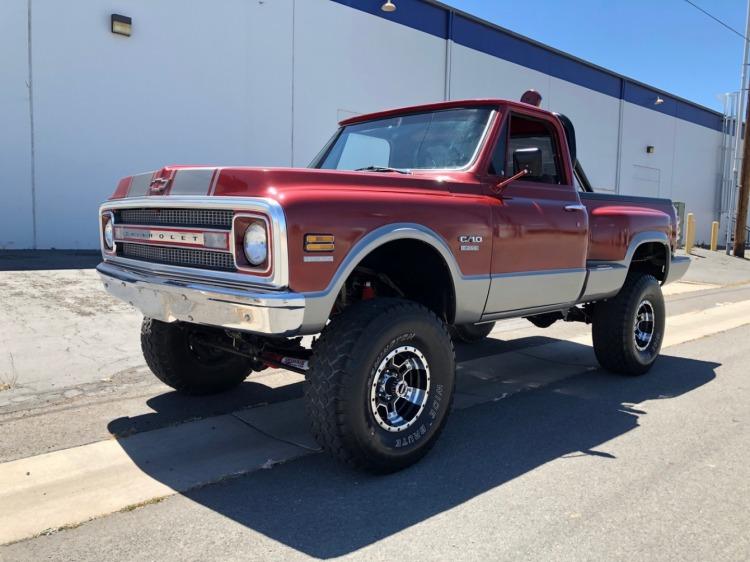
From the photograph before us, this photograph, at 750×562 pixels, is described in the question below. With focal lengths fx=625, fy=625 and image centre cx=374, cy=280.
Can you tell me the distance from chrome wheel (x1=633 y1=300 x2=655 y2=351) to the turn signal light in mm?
3838

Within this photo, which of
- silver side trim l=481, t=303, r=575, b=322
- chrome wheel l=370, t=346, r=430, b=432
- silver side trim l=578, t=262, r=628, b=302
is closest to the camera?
chrome wheel l=370, t=346, r=430, b=432

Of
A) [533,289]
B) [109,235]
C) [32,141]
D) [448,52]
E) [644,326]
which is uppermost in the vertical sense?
[448,52]

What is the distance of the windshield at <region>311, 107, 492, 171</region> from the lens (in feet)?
14.1

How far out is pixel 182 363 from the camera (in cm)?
445

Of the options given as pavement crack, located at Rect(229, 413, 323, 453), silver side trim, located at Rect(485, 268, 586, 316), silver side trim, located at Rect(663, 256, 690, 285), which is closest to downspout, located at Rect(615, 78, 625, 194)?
silver side trim, located at Rect(663, 256, 690, 285)

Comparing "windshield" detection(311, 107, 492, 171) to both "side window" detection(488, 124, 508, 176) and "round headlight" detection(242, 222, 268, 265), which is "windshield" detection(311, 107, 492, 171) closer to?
"side window" detection(488, 124, 508, 176)

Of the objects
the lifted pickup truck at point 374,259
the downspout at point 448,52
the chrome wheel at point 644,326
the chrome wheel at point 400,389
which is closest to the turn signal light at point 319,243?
the lifted pickup truck at point 374,259

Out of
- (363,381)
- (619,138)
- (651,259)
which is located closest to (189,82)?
(651,259)

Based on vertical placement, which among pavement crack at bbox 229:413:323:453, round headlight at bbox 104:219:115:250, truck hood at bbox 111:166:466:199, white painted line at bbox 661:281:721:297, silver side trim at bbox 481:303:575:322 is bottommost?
pavement crack at bbox 229:413:323:453

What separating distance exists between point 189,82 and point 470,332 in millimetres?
7805

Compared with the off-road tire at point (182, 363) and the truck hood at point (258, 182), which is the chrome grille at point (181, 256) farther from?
the off-road tire at point (182, 363)

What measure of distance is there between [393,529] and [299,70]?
39.2 feet

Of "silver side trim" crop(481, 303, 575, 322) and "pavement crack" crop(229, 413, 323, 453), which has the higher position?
"silver side trim" crop(481, 303, 575, 322)

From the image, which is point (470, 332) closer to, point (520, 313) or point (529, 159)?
point (520, 313)
